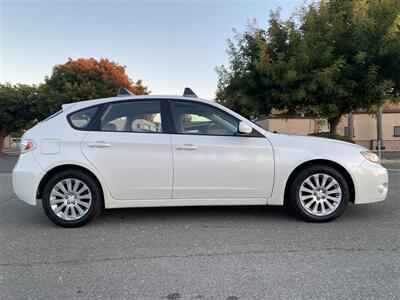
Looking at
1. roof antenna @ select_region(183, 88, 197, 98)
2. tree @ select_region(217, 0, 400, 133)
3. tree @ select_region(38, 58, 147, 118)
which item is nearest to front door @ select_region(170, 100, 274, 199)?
roof antenna @ select_region(183, 88, 197, 98)

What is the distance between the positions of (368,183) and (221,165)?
1966 millimetres

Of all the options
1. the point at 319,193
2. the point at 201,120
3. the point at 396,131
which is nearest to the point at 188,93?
the point at 201,120

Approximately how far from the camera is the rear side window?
480cm

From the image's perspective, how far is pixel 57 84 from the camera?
965 inches

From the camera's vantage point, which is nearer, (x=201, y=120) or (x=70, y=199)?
(x=70, y=199)

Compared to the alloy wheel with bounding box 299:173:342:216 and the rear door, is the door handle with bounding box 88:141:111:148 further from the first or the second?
the alloy wheel with bounding box 299:173:342:216

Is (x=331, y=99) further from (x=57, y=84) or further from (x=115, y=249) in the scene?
(x=57, y=84)

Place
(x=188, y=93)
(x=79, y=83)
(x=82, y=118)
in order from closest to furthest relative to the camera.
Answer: (x=82, y=118) < (x=188, y=93) < (x=79, y=83)

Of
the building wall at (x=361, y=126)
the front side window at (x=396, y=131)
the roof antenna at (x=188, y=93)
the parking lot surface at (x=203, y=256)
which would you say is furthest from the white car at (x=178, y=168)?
the front side window at (x=396, y=131)

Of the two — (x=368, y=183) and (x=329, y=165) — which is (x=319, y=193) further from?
(x=368, y=183)

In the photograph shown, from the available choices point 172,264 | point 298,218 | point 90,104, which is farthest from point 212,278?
point 90,104

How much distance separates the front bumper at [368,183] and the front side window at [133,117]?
2.72 metres

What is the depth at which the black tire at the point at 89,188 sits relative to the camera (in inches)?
182

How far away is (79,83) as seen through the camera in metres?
24.4
